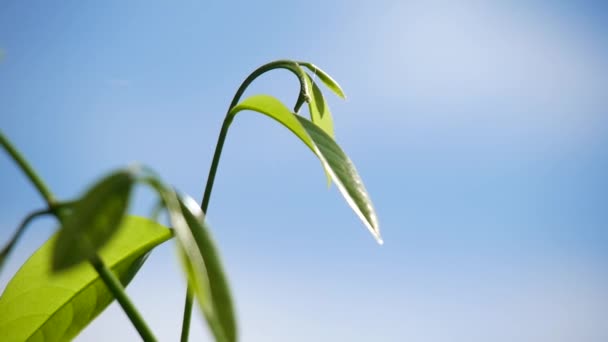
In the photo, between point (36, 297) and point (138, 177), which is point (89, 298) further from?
point (138, 177)

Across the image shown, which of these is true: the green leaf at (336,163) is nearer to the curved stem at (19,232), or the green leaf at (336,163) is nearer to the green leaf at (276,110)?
the green leaf at (276,110)

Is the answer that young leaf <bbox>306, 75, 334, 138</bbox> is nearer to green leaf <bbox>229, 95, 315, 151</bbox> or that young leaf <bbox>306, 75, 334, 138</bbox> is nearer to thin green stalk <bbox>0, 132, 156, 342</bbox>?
green leaf <bbox>229, 95, 315, 151</bbox>

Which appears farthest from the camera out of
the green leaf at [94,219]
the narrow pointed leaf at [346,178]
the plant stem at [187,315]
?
the plant stem at [187,315]

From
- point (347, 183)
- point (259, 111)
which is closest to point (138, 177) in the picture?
point (347, 183)

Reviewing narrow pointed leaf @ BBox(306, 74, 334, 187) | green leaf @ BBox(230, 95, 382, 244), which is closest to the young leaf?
narrow pointed leaf @ BBox(306, 74, 334, 187)

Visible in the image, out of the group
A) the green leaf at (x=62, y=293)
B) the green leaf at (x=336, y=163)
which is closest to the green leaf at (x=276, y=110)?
the green leaf at (x=336, y=163)

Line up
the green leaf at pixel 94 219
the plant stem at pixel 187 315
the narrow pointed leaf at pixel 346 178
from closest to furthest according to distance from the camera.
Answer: the green leaf at pixel 94 219 → the narrow pointed leaf at pixel 346 178 → the plant stem at pixel 187 315

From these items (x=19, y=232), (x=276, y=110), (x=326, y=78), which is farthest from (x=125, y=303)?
(x=326, y=78)

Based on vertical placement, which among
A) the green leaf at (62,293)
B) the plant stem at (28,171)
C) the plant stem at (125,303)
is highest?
the plant stem at (28,171)
